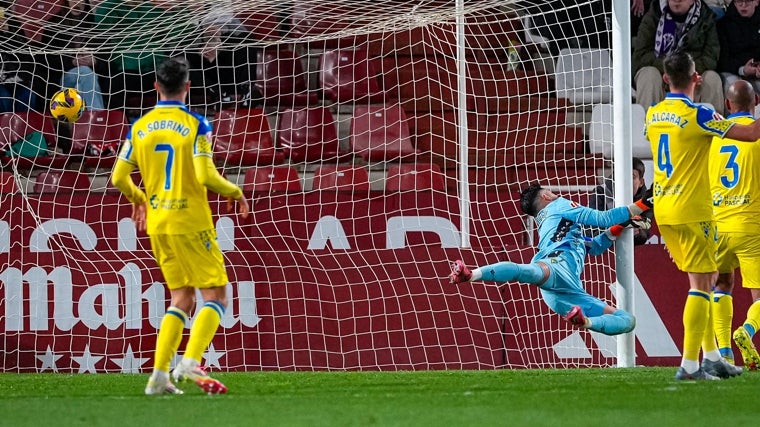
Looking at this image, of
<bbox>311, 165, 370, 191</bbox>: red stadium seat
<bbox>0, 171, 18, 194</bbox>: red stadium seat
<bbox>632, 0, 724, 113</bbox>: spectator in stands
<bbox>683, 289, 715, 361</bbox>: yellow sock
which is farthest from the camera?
<bbox>632, 0, 724, 113</bbox>: spectator in stands

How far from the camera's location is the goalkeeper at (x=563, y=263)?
8.65 meters

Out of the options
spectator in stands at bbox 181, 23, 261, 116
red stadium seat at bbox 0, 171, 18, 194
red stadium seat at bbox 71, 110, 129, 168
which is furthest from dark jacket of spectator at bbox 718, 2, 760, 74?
red stadium seat at bbox 0, 171, 18, 194

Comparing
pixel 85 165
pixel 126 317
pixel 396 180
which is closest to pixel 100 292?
pixel 126 317

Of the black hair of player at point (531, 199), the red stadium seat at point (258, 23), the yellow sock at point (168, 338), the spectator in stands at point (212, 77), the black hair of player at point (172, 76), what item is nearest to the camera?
the yellow sock at point (168, 338)

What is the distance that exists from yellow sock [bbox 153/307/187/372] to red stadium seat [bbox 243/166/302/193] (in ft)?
14.4

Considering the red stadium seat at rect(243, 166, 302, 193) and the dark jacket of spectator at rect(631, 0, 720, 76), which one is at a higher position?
the dark jacket of spectator at rect(631, 0, 720, 76)

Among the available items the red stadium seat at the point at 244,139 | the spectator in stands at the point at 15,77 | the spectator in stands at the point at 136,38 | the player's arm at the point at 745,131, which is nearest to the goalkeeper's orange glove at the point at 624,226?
the player's arm at the point at 745,131

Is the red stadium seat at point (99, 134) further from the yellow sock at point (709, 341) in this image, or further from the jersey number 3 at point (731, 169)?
the yellow sock at point (709, 341)

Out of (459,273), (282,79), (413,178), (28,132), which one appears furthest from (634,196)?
(28,132)

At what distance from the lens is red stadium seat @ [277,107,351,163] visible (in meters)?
11.7

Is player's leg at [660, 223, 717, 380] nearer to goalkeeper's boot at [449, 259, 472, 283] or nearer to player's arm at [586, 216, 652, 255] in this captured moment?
player's arm at [586, 216, 652, 255]

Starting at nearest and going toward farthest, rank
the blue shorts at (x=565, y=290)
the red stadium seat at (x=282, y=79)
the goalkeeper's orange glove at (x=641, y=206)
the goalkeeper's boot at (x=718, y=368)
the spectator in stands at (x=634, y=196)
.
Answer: the goalkeeper's boot at (x=718, y=368)
the goalkeeper's orange glove at (x=641, y=206)
the blue shorts at (x=565, y=290)
the spectator in stands at (x=634, y=196)
the red stadium seat at (x=282, y=79)

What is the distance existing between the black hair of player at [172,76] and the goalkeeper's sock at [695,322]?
127 inches

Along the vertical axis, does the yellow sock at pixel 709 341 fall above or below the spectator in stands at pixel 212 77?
below
